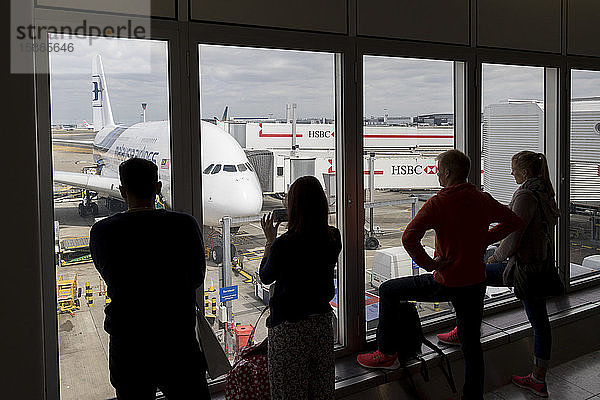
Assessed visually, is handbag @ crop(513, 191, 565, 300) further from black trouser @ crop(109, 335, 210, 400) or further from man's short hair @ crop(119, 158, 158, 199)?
man's short hair @ crop(119, 158, 158, 199)

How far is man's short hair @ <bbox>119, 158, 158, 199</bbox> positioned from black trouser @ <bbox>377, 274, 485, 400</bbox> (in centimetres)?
163

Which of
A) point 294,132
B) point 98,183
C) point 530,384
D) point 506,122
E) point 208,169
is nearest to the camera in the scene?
point 98,183

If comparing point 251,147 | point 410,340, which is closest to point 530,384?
point 410,340

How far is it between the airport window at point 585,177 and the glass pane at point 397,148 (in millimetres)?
1494

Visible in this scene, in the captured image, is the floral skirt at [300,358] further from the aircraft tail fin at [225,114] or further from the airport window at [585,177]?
the airport window at [585,177]

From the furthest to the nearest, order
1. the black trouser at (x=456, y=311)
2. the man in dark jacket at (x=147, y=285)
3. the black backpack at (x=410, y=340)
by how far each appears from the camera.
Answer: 1. the black backpack at (x=410, y=340)
2. the black trouser at (x=456, y=311)
3. the man in dark jacket at (x=147, y=285)

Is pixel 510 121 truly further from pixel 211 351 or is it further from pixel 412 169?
pixel 211 351

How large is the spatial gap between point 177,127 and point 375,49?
132 cm

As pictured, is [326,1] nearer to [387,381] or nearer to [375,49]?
[375,49]

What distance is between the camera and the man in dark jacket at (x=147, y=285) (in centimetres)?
208

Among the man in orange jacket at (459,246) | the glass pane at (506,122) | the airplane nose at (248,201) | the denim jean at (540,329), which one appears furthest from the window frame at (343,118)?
the denim jean at (540,329)

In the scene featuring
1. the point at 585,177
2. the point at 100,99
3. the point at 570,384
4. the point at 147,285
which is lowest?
the point at 570,384

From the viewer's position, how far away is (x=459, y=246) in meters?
2.92

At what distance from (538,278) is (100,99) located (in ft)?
8.42
